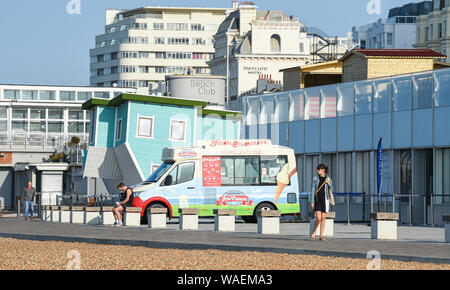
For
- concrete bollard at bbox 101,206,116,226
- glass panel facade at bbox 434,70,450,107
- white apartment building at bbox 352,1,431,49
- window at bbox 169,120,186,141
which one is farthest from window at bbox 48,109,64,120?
glass panel facade at bbox 434,70,450,107

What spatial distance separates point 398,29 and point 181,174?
10515 cm

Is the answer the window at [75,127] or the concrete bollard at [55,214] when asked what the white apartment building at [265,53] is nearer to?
the window at [75,127]

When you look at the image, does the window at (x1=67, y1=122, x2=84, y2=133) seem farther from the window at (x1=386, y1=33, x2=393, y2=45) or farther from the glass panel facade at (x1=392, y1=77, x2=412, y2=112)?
the glass panel facade at (x1=392, y1=77, x2=412, y2=112)

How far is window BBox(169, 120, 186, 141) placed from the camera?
51.6 meters

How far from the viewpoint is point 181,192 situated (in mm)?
35812

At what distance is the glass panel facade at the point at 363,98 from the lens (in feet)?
136

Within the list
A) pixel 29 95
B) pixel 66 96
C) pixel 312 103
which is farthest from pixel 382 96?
pixel 29 95

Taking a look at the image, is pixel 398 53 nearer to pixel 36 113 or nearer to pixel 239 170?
pixel 239 170

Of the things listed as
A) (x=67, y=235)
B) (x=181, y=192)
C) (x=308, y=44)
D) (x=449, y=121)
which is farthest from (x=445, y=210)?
(x=308, y=44)

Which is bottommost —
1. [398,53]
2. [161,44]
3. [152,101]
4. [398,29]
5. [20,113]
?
[152,101]

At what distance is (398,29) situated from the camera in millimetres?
137000

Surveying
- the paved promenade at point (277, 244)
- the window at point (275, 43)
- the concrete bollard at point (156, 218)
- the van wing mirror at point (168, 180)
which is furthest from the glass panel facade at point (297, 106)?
the window at point (275, 43)

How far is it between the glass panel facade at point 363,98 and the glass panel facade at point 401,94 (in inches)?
64.4
